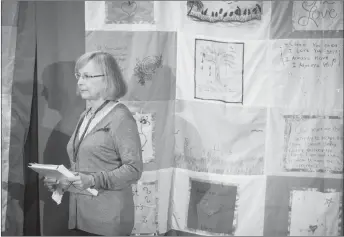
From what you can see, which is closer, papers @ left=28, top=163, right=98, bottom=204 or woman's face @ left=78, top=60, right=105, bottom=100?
papers @ left=28, top=163, right=98, bottom=204

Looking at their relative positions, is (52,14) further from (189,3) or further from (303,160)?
(303,160)

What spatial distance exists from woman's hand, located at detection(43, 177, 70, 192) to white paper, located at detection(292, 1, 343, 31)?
137cm

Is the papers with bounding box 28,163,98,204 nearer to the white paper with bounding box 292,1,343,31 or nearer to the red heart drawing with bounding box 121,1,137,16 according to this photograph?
the red heart drawing with bounding box 121,1,137,16

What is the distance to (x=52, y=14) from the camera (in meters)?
2.36

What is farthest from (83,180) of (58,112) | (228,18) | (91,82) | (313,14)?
(313,14)

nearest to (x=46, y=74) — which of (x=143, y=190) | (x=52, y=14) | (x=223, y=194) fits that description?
(x=52, y=14)

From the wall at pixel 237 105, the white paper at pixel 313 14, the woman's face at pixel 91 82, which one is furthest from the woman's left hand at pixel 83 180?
the white paper at pixel 313 14

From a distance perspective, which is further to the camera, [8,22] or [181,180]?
[181,180]

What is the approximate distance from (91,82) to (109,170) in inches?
17.3

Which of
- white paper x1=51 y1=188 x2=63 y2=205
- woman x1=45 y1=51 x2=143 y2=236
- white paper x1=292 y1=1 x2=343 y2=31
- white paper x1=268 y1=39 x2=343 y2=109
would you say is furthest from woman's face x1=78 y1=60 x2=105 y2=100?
white paper x1=292 y1=1 x2=343 y2=31

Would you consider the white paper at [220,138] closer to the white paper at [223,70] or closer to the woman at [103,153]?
the white paper at [223,70]

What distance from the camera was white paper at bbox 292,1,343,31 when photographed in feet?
7.84

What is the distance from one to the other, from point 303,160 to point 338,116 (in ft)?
0.93

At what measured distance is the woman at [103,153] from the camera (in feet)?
7.55
